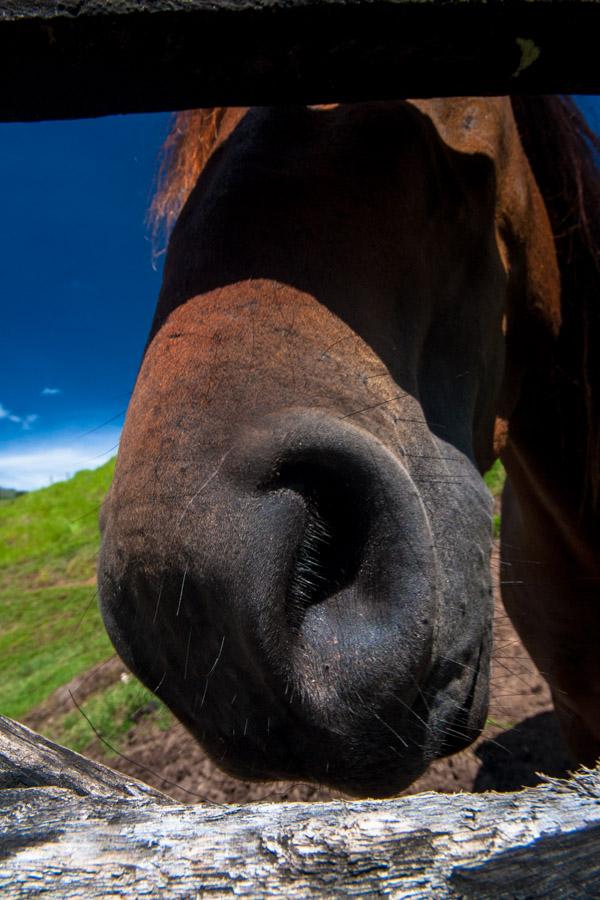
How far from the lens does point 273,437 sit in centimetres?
95

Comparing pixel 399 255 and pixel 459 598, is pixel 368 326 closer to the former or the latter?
pixel 399 255

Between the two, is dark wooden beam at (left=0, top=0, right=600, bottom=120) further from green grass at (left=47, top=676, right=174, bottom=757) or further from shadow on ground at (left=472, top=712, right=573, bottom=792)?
green grass at (left=47, top=676, right=174, bottom=757)

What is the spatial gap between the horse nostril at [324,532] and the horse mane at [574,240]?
5.02ft

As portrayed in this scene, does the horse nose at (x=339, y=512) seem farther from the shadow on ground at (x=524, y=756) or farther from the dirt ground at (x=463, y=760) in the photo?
the shadow on ground at (x=524, y=756)

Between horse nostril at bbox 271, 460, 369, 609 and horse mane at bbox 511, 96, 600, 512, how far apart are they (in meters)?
1.53

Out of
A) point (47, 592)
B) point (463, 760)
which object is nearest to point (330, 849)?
point (463, 760)

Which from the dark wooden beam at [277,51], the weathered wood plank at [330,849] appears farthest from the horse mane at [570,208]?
the weathered wood plank at [330,849]

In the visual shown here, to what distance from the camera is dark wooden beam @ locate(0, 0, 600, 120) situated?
0.81 meters

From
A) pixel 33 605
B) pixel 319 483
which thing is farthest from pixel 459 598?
pixel 33 605

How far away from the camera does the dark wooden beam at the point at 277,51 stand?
81cm

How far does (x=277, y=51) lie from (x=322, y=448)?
58cm

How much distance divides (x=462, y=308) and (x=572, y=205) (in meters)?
0.84

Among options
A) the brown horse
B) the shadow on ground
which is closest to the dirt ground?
the shadow on ground

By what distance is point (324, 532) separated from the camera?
3.17 ft
